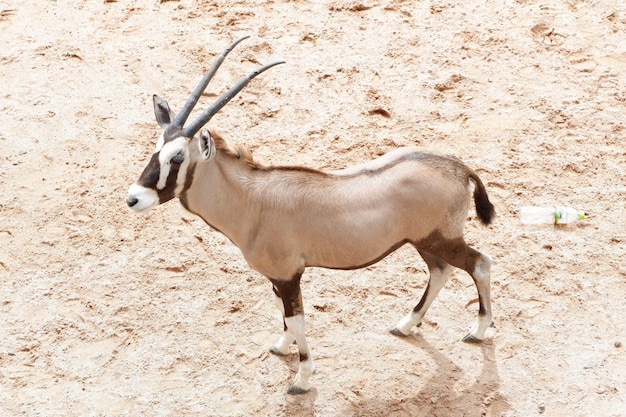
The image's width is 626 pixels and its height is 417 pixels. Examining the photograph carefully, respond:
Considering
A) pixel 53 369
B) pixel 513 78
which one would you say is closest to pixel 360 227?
pixel 53 369

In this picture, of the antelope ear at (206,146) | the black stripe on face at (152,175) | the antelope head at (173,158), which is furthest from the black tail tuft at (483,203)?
the black stripe on face at (152,175)

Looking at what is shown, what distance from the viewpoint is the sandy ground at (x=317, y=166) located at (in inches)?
273

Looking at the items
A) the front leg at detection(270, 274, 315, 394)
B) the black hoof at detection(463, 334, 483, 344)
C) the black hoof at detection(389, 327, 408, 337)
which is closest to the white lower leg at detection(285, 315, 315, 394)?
the front leg at detection(270, 274, 315, 394)

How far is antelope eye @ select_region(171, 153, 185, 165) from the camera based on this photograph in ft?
19.1

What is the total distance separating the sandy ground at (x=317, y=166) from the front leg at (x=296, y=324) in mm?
A: 142

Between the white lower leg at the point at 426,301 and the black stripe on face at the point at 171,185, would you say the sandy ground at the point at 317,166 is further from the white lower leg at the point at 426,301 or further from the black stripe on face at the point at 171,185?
the black stripe on face at the point at 171,185

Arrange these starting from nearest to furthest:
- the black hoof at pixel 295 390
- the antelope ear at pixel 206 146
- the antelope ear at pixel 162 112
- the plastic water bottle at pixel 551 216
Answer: the antelope ear at pixel 206 146 < the antelope ear at pixel 162 112 < the black hoof at pixel 295 390 < the plastic water bottle at pixel 551 216

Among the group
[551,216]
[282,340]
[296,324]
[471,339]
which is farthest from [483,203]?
[282,340]

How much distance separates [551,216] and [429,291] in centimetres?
190

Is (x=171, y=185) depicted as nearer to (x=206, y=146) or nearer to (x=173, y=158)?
(x=173, y=158)

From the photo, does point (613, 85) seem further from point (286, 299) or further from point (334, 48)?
point (286, 299)

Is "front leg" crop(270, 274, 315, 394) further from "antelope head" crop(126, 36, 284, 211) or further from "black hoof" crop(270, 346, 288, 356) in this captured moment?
"antelope head" crop(126, 36, 284, 211)

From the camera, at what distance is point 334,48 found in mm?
10391

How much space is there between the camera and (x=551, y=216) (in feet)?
27.3
